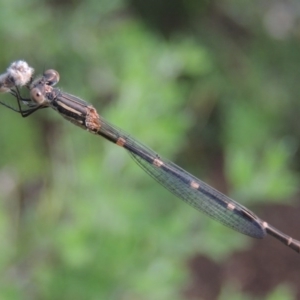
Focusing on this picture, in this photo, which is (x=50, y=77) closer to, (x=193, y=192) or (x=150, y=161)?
(x=150, y=161)

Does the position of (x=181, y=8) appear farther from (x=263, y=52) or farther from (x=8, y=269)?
(x=8, y=269)

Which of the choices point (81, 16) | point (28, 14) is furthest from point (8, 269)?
point (81, 16)

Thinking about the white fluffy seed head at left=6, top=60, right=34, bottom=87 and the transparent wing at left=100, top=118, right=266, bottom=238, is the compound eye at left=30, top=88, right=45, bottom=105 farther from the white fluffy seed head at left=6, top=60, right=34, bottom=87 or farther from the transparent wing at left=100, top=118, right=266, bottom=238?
the transparent wing at left=100, top=118, right=266, bottom=238

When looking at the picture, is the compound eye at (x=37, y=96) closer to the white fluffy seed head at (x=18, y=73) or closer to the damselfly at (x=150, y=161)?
the damselfly at (x=150, y=161)

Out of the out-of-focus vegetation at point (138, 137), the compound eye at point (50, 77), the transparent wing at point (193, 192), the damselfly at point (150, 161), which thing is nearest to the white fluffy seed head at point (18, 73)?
the damselfly at point (150, 161)

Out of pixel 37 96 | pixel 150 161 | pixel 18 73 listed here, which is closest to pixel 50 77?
pixel 37 96

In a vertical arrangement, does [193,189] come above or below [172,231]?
above
